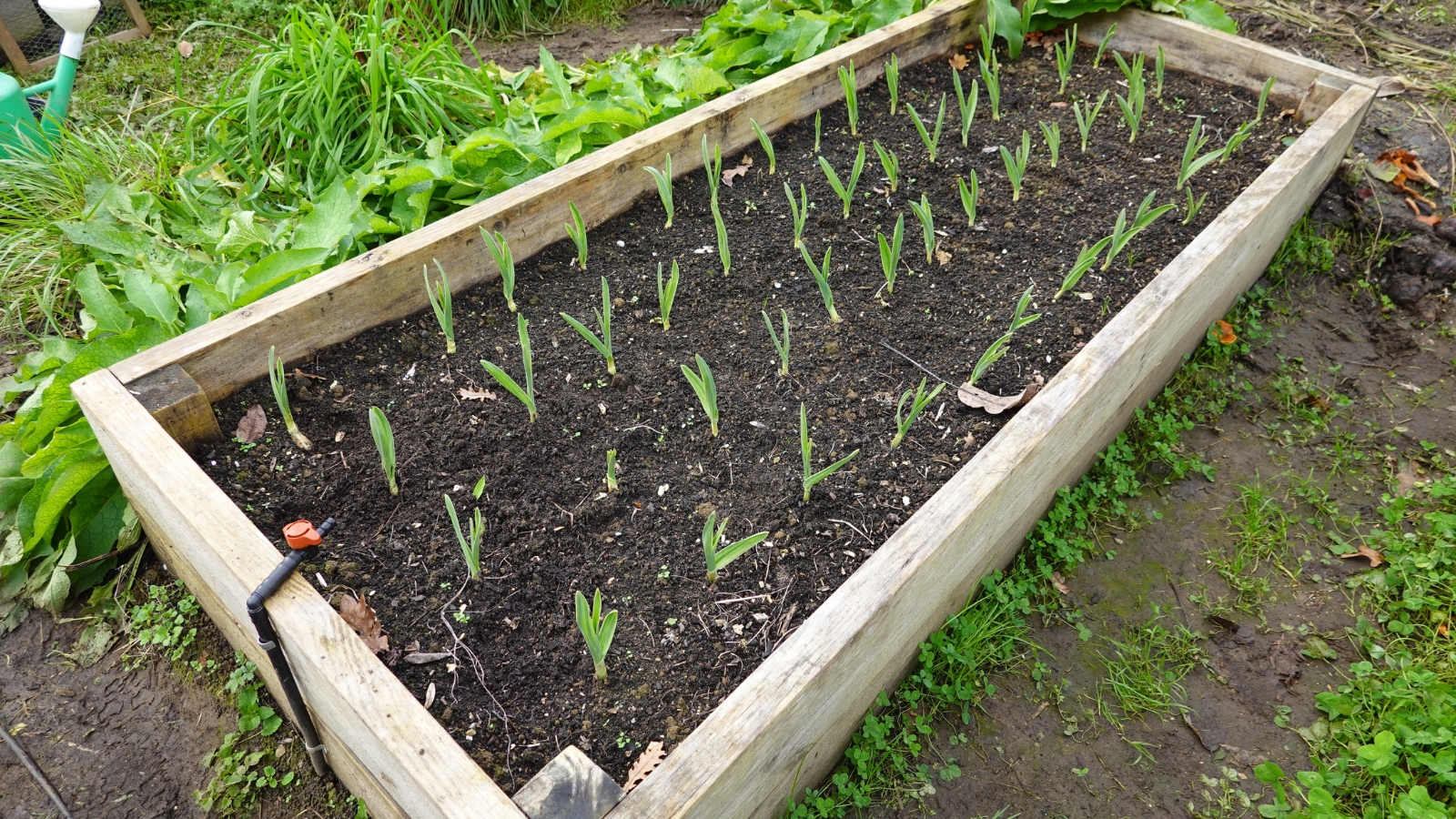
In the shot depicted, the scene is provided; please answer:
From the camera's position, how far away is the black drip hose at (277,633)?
4.50ft

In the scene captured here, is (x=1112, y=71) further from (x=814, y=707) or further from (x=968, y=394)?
(x=814, y=707)

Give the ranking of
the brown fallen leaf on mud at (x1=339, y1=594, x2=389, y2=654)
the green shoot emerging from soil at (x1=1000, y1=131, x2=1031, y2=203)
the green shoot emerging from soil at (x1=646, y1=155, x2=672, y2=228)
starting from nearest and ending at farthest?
the brown fallen leaf on mud at (x1=339, y1=594, x2=389, y2=654) < the green shoot emerging from soil at (x1=646, y1=155, x2=672, y2=228) < the green shoot emerging from soil at (x1=1000, y1=131, x2=1031, y2=203)

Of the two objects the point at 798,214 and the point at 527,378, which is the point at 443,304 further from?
the point at 798,214

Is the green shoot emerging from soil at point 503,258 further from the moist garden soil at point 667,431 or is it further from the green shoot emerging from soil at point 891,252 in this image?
the green shoot emerging from soil at point 891,252

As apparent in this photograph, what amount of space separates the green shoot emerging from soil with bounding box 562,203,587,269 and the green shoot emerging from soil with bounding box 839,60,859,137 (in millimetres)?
981

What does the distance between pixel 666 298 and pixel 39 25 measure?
13.7 feet

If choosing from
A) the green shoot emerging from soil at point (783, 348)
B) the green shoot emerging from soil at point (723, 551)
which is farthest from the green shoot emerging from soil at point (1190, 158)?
the green shoot emerging from soil at point (723, 551)

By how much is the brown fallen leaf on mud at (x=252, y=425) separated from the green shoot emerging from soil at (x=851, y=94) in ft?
6.19

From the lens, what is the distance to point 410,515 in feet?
5.71

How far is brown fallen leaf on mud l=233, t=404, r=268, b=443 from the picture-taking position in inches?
71.8

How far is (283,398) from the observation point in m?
1.74

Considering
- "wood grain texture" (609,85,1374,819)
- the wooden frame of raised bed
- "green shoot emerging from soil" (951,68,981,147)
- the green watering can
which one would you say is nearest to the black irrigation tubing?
the wooden frame of raised bed

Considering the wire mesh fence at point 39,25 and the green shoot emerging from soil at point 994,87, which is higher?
the green shoot emerging from soil at point 994,87

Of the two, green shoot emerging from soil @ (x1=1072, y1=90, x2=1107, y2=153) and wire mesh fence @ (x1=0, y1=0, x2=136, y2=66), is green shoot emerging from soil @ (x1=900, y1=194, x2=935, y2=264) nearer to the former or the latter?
green shoot emerging from soil @ (x1=1072, y1=90, x2=1107, y2=153)
